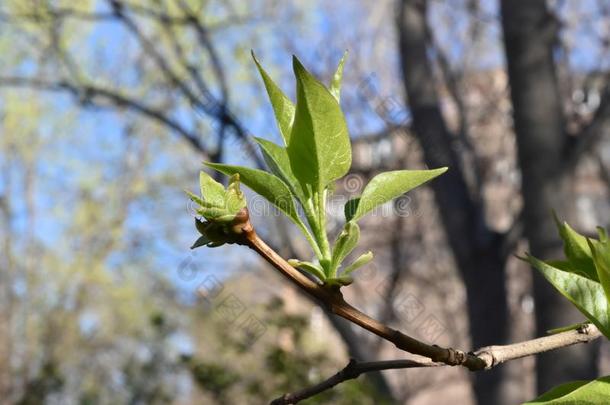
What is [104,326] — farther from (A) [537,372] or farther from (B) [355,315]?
(B) [355,315]

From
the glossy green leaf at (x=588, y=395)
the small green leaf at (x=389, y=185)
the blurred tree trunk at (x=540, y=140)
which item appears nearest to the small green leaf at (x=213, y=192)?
the small green leaf at (x=389, y=185)

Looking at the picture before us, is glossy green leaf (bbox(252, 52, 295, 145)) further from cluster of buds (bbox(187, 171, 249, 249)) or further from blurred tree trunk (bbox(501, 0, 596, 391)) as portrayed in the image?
blurred tree trunk (bbox(501, 0, 596, 391))

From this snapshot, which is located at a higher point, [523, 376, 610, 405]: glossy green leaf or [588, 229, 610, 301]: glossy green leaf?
[588, 229, 610, 301]: glossy green leaf

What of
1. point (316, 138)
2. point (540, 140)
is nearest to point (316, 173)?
point (316, 138)

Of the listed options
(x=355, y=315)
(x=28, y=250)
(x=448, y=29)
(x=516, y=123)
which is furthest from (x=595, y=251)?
(x=28, y=250)

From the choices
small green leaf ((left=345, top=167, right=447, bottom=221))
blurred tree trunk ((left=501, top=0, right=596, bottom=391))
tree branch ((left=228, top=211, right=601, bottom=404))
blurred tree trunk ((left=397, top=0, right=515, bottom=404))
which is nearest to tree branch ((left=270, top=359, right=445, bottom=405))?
tree branch ((left=228, top=211, right=601, bottom=404))

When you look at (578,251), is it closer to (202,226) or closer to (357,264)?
(357,264)

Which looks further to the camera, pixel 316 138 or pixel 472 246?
pixel 472 246
